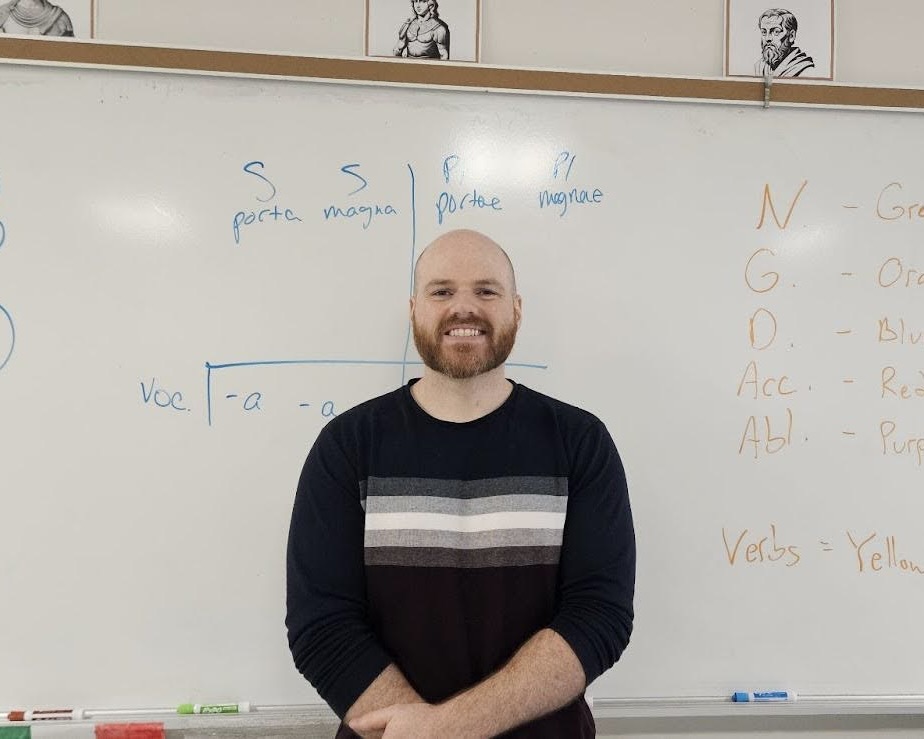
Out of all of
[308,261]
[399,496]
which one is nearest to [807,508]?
[399,496]

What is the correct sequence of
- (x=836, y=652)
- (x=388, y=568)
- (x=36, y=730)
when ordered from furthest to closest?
(x=836, y=652)
(x=36, y=730)
(x=388, y=568)

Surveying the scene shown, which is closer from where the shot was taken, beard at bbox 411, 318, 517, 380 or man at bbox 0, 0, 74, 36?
beard at bbox 411, 318, 517, 380

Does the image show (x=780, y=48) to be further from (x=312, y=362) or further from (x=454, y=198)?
(x=312, y=362)

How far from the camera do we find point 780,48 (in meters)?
1.39

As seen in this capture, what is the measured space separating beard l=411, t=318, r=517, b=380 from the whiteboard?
26 cm

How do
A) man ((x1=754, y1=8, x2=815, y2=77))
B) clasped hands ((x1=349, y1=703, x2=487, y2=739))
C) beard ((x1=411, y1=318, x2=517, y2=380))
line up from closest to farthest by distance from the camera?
clasped hands ((x1=349, y1=703, x2=487, y2=739)) < beard ((x1=411, y1=318, x2=517, y2=380)) < man ((x1=754, y1=8, x2=815, y2=77))

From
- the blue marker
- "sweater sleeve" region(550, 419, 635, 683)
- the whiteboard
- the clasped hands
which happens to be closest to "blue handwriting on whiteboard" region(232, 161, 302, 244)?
the whiteboard

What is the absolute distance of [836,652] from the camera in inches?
54.2

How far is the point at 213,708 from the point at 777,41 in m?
1.77

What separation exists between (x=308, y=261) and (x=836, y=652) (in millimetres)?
1345

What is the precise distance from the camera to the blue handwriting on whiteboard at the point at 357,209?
1.33 m

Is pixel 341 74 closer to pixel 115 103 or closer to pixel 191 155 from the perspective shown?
pixel 191 155

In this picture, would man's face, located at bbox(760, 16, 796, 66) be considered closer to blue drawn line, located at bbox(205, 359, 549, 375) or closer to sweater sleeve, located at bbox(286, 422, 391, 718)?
blue drawn line, located at bbox(205, 359, 549, 375)

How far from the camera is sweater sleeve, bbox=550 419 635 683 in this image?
993 millimetres
